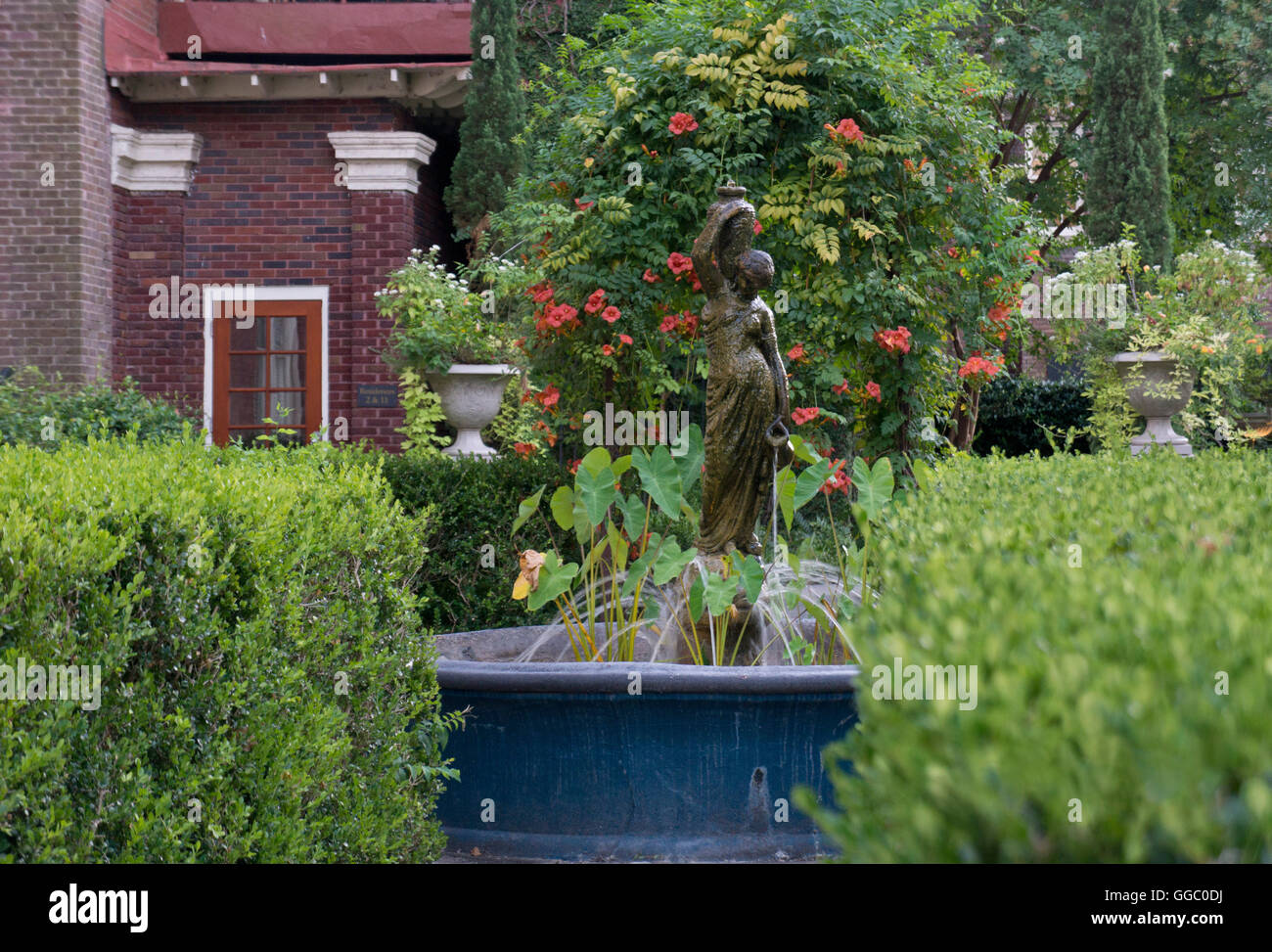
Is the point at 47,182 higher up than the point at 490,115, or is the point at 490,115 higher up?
the point at 490,115

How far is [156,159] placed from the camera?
40.4 ft

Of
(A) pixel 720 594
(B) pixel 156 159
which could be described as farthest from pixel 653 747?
(B) pixel 156 159

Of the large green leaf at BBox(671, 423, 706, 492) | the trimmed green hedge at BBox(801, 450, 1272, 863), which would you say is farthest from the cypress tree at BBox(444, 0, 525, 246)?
the trimmed green hedge at BBox(801, 450, 1272, 863)

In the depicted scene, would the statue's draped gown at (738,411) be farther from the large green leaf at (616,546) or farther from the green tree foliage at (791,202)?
the green tree foliage at (791,202)

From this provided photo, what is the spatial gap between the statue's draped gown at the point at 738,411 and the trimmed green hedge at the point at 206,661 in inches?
72.7

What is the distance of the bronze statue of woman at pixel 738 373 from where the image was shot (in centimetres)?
554

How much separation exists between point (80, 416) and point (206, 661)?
Result: 573 centimetres

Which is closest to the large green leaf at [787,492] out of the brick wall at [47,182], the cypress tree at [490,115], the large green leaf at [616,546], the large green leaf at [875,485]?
the large green leaf at [875,485]

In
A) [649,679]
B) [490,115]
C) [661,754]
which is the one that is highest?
[490,115]

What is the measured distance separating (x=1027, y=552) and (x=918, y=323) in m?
6.04

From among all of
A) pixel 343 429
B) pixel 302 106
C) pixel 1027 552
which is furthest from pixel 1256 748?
pixel 302 106

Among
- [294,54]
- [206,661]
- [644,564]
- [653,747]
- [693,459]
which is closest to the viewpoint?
[206,661]

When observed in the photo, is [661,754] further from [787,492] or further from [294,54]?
[294,54]
